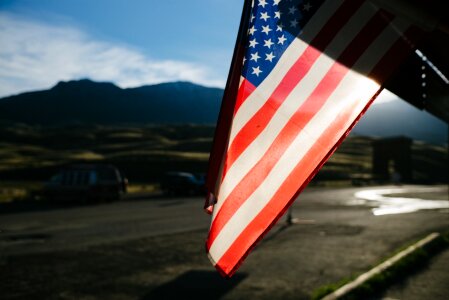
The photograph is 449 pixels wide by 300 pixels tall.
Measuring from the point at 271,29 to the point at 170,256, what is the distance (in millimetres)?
8246

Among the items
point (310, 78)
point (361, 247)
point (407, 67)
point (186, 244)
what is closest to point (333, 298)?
point (407, 67)

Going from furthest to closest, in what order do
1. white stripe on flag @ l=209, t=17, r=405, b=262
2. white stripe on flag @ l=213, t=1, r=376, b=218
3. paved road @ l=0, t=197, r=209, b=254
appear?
paved road @ l=0, t=197, r=209, b=254, white stripe on flag @ l=213, t=1, r=376, b=218, white stripe on flag @ l=209, t=17, r=405, b=262

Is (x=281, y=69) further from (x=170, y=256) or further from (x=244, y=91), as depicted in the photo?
(x=170, y=256)

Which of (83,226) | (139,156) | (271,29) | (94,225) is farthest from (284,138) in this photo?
(139,156)

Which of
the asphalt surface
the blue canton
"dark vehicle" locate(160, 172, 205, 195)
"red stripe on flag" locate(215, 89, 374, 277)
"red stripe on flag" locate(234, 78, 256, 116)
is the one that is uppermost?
the blue canton

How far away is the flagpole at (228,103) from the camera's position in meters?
3.04

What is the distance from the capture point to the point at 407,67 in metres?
3.80

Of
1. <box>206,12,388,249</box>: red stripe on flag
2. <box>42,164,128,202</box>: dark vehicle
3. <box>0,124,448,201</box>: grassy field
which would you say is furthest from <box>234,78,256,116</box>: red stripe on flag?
<box>0,124,448,201</box>: grassy field

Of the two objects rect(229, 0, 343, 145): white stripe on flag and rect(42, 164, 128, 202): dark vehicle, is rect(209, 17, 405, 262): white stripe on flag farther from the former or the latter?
rect(42, 164, 128, 202): dark vehicle

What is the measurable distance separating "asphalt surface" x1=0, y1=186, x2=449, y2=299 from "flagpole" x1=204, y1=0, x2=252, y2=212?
4.54 m

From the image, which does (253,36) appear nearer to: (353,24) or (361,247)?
(353,24)

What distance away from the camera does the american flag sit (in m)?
2.91

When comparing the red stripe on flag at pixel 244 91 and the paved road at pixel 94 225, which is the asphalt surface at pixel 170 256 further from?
the red stripe on flag at pixel 244 91

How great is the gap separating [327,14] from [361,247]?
371 inches
